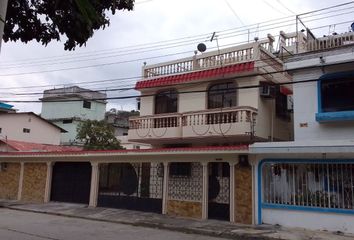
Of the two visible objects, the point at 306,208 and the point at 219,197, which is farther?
the point at 219,197

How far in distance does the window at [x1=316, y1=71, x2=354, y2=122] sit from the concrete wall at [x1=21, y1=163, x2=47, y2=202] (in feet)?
44.0

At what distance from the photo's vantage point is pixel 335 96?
45.5 feet

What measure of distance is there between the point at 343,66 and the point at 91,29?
10657 millimetres

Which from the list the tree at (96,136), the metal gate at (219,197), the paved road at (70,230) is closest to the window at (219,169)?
the metal gate at (219,197)

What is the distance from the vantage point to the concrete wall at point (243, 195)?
1341 cm

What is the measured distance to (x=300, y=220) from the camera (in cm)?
1242

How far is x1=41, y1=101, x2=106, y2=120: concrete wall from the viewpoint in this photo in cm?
4125

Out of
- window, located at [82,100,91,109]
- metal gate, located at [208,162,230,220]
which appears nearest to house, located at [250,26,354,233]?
metal gate, located at [208,162,230,220]

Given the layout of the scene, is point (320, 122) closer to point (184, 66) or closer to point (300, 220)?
point (300, 220)

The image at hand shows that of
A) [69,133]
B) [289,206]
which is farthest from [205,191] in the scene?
[69,133]

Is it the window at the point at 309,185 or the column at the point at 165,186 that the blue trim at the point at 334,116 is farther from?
the column at the point at 165,186

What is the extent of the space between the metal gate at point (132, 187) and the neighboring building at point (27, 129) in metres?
14.7

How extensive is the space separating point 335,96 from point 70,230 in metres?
9.58

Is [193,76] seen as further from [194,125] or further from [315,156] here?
[315,156]
